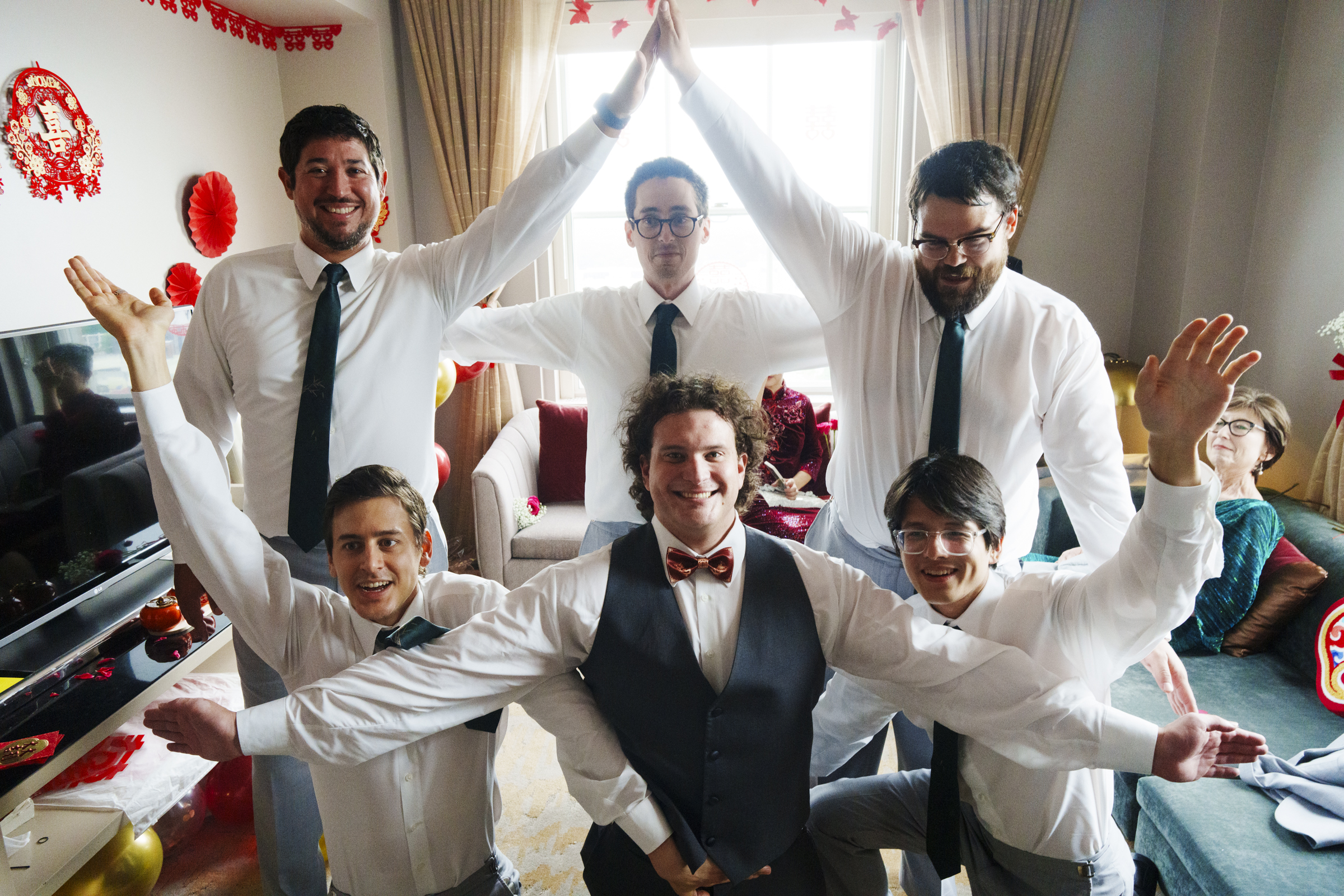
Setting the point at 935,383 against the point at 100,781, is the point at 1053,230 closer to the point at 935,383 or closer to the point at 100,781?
the point at 935,383

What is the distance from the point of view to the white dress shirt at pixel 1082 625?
1.24 m

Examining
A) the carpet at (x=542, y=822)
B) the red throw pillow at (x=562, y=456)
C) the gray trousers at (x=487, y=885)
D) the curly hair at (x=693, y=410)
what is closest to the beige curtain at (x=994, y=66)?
the red throw pillow at (x=562, y=456)

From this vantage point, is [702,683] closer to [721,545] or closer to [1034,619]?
[721,545]

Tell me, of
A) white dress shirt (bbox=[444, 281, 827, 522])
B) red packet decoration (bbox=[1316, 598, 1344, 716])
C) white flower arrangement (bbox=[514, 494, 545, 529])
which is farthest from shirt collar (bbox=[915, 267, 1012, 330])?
white flower arrangement (bbox=[514, 494, 545, 529])

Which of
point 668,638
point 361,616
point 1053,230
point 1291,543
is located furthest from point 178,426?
point 1053,230

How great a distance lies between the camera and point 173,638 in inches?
91.0

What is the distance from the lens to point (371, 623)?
1.48 m

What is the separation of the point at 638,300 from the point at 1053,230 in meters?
2.97

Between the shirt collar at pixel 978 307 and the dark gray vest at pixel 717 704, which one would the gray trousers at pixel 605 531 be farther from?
the shirt collar at pixel 978 307

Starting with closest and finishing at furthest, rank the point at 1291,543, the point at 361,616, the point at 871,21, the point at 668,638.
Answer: the point at 668,638, the point at 361,616, the point at 1291,543, the point at 871,21

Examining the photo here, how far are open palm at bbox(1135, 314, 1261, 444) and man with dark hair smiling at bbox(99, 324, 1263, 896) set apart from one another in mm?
433

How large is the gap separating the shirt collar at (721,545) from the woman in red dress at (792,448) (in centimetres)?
196

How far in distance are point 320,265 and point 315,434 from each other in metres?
0.36

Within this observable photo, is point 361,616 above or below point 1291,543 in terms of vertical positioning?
above
